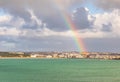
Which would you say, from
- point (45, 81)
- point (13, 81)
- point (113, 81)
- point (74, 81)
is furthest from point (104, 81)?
point (13, 81)

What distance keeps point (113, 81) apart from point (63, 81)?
10.1 metres

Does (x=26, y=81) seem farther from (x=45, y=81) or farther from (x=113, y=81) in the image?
(x=113, y=81)

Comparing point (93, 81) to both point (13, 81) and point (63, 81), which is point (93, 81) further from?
point (13, 81)

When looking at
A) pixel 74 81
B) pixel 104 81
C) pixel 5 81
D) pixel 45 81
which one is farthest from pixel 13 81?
pixel 104 81

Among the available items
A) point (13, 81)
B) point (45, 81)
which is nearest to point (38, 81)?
point (45, 81)

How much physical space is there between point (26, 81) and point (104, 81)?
16162 millimetres

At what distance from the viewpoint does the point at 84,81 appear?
234 ft

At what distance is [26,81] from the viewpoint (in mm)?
71562

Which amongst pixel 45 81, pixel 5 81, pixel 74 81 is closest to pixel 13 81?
pixel 5 81

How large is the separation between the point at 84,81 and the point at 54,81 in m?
6.41

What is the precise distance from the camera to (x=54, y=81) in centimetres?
6994

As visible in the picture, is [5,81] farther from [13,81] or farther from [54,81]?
[54,81]

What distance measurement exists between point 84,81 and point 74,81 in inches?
99.1

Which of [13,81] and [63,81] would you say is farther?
[13,81]
